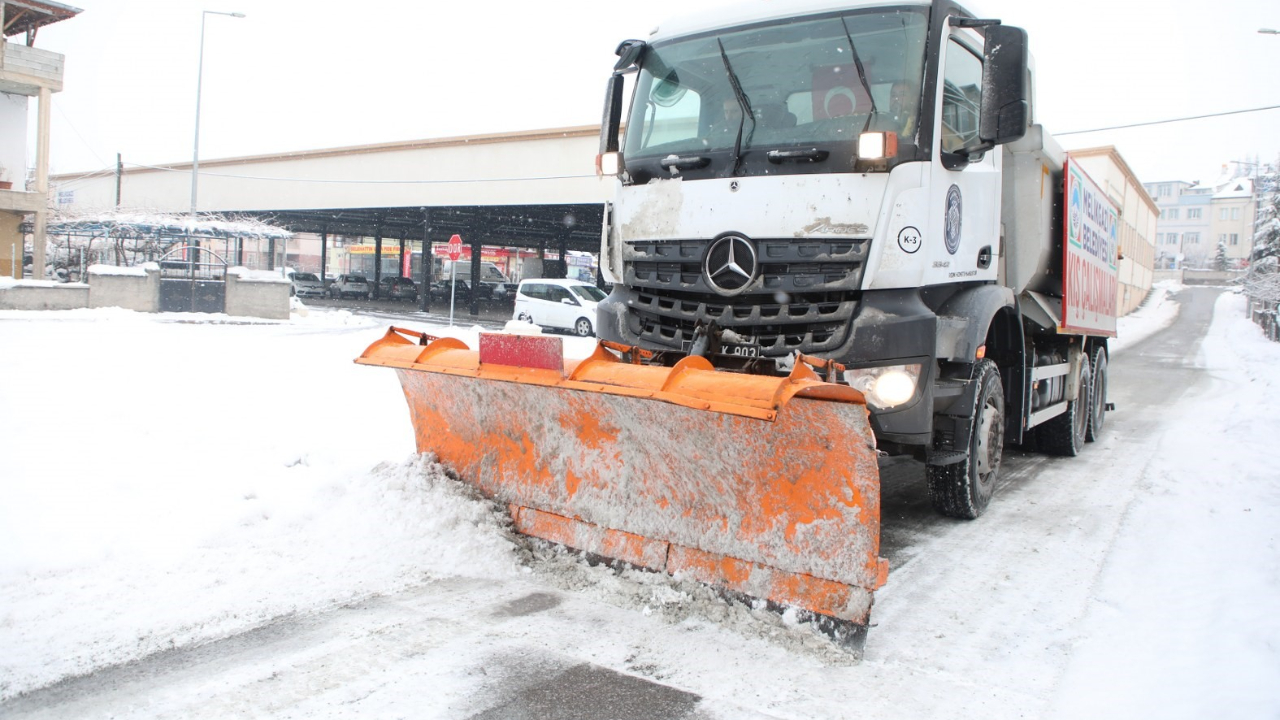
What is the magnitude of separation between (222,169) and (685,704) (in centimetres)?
4144

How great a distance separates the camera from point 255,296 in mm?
22000

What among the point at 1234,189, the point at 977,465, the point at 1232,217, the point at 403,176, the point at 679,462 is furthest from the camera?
the point at 1234,189

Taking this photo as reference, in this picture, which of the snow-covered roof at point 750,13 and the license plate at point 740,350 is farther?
the snow-covered roof at point 750,13

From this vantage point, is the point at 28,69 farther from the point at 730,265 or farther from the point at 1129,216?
the point at 1129,216

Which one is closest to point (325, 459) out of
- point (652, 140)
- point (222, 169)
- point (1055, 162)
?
point (652, 140)

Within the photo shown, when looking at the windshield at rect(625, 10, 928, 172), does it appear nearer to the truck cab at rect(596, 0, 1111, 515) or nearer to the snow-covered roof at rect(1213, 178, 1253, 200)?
the truck cab at rect(596, 0, 1111, 515)

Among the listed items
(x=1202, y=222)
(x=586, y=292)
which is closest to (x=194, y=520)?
(x=586, y=292)

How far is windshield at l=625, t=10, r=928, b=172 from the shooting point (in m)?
4.55

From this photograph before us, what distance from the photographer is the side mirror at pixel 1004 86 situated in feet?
14.6

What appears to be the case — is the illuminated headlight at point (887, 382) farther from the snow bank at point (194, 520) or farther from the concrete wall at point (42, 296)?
the concrete wall at point (42, 296)

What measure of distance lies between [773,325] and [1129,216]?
135 ft

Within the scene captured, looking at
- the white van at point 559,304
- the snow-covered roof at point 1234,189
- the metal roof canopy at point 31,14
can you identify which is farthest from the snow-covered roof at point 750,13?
the snow-covered roof at point 1234,189

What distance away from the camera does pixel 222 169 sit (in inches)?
1516

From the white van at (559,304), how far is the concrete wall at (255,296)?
262 inches
